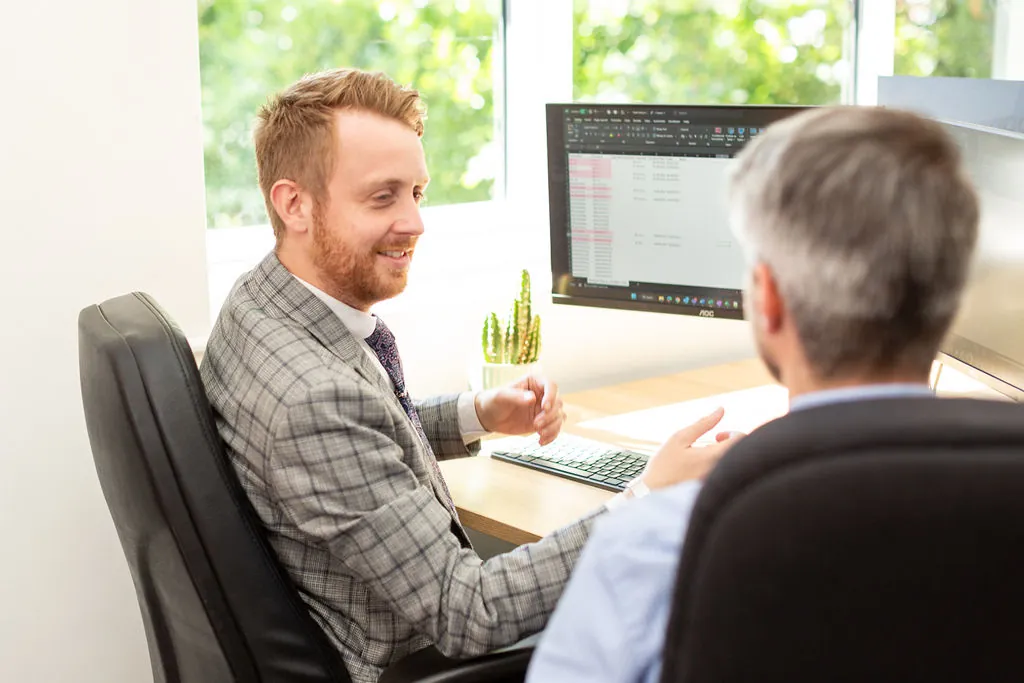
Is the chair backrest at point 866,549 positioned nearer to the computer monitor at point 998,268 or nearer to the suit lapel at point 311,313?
the suit lapel at point 311,313

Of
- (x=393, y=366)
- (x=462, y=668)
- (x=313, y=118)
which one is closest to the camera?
(x=462, y=668)

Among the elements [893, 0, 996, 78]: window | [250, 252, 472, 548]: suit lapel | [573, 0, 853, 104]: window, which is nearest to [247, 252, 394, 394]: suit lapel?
[250, 252, 472, 548]: suit lapel

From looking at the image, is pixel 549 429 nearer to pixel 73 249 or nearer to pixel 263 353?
pixel 263 353

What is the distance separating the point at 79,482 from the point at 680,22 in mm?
1776

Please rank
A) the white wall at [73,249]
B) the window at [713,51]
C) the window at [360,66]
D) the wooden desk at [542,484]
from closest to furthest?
the wooden desk at [542,484]
the white wall at [73,249]
the window at [360,66]
the window at [713,51]

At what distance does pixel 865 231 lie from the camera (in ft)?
2.60

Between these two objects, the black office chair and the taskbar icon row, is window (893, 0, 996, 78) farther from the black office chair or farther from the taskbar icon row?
the black office chair

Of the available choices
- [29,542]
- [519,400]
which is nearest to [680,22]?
[519,400]

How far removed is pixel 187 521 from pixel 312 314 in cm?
32

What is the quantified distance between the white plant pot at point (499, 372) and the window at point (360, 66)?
0.57m

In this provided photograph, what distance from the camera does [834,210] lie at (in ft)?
2.62

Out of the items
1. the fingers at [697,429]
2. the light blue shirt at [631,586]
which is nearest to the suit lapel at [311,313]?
the fingers at [697,429]

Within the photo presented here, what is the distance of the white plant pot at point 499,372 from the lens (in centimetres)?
221

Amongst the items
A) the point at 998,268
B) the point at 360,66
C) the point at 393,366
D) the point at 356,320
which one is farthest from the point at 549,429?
the point at 360,66
